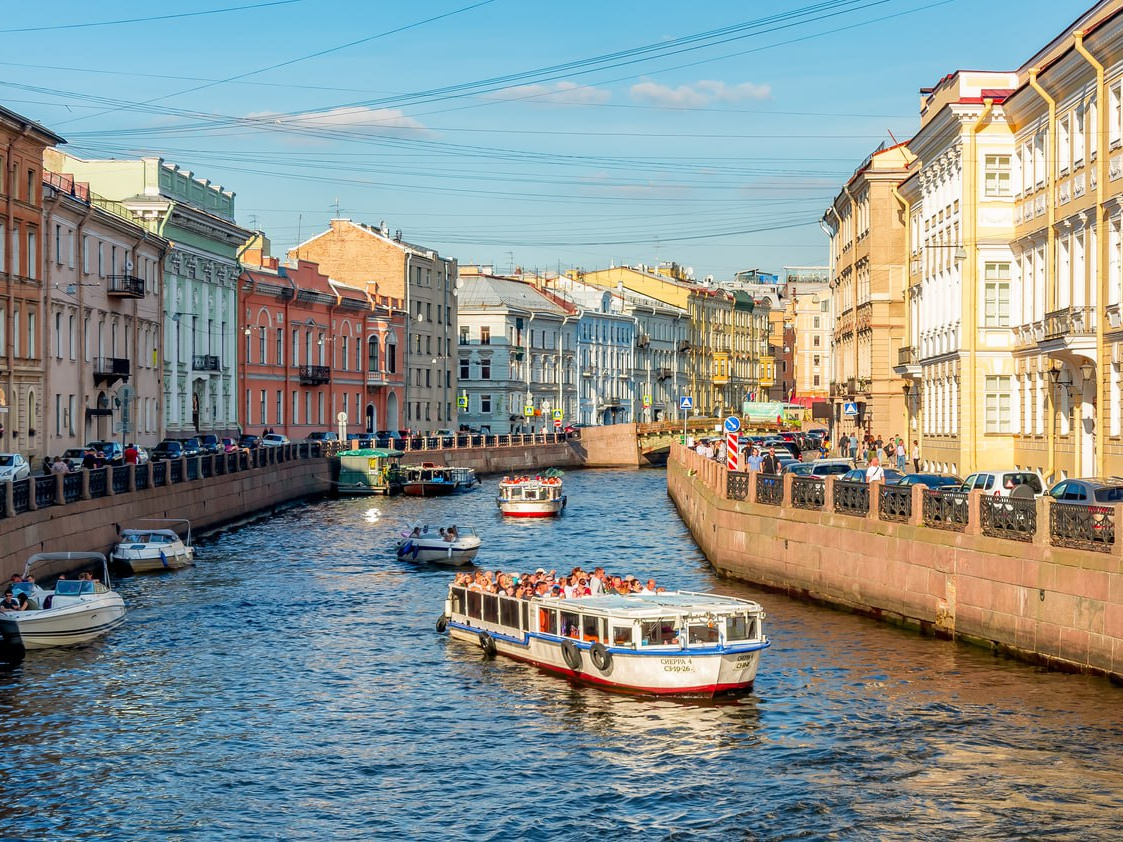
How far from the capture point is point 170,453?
62562 mm

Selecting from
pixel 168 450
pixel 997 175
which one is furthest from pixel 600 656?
pixel 168 450

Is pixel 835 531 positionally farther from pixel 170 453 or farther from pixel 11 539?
pixel 170 453

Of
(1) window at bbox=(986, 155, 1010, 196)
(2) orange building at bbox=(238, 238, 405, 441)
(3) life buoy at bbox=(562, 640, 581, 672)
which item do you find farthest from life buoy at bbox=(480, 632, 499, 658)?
(2) orange building at bbox=(238, 238, 405, 441)

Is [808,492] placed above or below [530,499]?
above

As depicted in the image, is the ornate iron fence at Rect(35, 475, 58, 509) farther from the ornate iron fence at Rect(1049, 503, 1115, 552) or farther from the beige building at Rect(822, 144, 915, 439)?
the beige building at Rect(822, 144, 915, 439)

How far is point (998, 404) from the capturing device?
48.8 m

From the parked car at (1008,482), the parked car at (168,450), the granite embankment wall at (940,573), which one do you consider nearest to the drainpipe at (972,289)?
the granite embankment wall at (940,573)

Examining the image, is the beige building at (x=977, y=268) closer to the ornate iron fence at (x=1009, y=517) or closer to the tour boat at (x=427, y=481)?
the ornate iron fence at (x=1009, y=517)

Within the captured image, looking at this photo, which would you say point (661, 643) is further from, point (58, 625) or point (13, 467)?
point (13, 467)

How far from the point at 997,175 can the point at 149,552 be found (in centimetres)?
2703

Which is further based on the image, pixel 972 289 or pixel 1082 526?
pixel 972 289

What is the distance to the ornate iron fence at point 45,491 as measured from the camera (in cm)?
3844

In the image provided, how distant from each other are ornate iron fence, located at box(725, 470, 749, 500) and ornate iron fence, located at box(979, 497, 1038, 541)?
39.6 feet

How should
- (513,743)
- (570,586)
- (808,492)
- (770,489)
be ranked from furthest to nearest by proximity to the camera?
(770,489) → (808,492) → (570,586) → (513,743)
